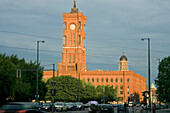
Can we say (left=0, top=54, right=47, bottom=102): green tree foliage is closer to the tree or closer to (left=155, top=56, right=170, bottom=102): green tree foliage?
the tree

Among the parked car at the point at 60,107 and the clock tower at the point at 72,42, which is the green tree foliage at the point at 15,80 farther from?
the clock tower at the point at 72,42

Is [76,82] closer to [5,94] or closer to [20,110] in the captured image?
[5,94]

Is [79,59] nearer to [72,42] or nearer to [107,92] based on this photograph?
[72,42]

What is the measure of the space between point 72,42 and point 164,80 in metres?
101

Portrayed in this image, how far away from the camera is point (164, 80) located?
208ft

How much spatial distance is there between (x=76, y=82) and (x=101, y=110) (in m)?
65.6

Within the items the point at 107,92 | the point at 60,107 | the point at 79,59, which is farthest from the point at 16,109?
the point at 79,59

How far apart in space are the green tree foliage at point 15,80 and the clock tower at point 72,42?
272 ft

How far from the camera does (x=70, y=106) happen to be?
65.1 metres

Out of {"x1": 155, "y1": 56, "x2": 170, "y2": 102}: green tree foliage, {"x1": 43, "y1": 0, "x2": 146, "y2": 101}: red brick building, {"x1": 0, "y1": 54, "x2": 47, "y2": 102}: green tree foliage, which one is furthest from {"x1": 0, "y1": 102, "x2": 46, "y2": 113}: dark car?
{"x1": 43, "y1": 0, "x2": 146, "y2": 101}: red brick building

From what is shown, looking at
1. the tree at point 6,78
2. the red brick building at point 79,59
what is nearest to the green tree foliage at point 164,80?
the tree at point 6,78

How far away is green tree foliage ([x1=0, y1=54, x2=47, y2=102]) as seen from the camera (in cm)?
→ 5237

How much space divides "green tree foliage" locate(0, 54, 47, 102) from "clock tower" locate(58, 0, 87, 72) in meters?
82.9

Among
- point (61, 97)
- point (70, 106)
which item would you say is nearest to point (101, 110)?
point (70, 106)
